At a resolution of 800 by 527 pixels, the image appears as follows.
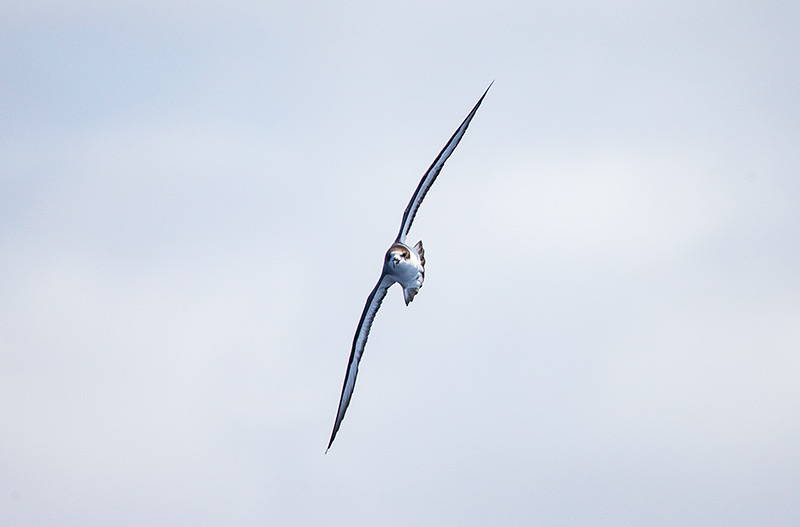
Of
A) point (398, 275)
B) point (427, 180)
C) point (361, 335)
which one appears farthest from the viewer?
point (361, 335)

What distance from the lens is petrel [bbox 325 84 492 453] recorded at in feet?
129

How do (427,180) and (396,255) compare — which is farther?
(396,255)

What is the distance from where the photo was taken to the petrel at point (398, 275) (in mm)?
39178

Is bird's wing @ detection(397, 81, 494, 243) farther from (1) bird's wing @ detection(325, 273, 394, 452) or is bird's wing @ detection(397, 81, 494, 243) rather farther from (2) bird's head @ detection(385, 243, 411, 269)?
(1) bird's wing @ detection(325, 273, 394, 452)

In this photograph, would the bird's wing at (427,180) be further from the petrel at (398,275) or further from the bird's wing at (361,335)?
the bird's wing at (361,335)

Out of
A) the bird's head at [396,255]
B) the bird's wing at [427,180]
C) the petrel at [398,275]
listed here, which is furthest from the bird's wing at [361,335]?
the bird's wing at [427,180]

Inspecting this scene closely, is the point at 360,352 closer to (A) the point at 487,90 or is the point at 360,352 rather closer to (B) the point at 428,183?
(B) the point at 428,183

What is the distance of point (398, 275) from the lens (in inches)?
1639

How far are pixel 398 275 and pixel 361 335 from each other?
3106 mm

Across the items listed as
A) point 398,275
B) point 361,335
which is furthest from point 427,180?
point 361,335

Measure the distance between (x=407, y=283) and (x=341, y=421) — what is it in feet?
21.3

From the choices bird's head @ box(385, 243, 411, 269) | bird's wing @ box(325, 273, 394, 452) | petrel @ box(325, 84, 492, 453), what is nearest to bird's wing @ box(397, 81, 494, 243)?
petrel @ box(325, 84, 492, 453)

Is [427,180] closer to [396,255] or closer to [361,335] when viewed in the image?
[396,255]

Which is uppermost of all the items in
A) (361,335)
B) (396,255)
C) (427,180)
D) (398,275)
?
(427,180)
